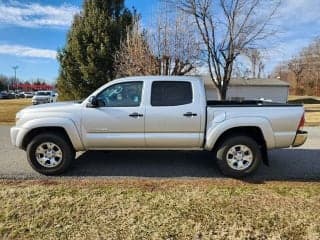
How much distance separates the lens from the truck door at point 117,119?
19.7 feet

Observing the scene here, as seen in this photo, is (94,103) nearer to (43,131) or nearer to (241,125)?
(43,131)

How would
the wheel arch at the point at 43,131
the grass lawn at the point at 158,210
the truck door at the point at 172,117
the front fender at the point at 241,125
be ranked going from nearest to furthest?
the grass lawn at the point at 158,210
the front fender at the point at 241,125
the truck door at the point at 172,117
the wheel arch at the point at 43,131

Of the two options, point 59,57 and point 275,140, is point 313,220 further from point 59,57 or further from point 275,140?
point 59,57

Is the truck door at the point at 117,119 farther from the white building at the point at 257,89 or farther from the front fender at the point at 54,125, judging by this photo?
the white building at the point at 257,89

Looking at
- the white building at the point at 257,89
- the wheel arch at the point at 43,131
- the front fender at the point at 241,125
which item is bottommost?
the wheel arch at the point at 43,131

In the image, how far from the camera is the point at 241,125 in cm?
589

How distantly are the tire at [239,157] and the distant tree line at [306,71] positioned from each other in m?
67.1

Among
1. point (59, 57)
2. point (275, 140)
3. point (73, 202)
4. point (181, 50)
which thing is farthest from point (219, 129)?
point (59, 57)

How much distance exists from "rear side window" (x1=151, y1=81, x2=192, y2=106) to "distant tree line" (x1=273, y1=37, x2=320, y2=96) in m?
67.3

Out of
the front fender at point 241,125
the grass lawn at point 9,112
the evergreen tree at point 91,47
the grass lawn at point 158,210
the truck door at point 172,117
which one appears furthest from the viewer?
the evergreen tree at point 91,47

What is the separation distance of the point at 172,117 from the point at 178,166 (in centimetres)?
127

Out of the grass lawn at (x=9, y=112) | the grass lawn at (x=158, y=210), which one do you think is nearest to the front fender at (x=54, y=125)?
the grass lawn at (x=158, y=210)

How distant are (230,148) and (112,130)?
2204 millimetres

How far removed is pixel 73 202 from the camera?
15.0ft
